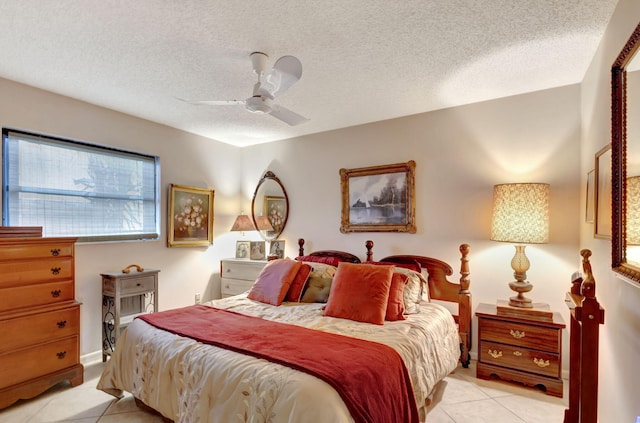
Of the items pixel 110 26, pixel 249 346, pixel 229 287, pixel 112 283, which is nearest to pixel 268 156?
pixel 229 287

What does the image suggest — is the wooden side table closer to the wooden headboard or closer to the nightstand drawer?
the wooden headboard

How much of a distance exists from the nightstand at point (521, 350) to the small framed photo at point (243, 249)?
302cm

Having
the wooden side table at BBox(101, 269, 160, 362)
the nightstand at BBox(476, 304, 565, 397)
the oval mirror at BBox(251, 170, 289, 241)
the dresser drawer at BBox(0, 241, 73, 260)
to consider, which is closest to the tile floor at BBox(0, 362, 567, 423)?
the nightstand at BBox(476, 304, 565, 397)

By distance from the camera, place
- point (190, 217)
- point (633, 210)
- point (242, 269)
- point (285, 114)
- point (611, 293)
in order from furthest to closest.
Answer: point (242, 269) < point (190, 217) < point (285, 114) < point (611, 293) < point (633, 210)

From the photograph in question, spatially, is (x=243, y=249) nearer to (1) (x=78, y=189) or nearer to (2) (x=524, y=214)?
(1) (x=78, y=189)

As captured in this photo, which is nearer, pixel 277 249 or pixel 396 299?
pixel 396 299

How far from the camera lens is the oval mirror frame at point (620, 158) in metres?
1.48

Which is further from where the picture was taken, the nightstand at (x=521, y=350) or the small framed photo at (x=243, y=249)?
the small framed photo at (x=243, y=249)

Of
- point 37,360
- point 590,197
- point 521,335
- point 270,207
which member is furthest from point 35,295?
point 590,197

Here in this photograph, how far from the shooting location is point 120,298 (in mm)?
3268

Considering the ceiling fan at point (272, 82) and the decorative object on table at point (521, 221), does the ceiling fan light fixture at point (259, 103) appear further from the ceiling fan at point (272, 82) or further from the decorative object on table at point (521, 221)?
the decorative object on table at point (521, 221)

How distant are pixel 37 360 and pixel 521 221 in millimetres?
3924

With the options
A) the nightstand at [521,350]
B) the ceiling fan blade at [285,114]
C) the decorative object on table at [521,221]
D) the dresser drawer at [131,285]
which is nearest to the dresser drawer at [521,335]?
the nightstand at [521,350]

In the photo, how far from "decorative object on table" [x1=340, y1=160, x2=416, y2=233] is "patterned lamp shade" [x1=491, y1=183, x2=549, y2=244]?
3.12 ft
